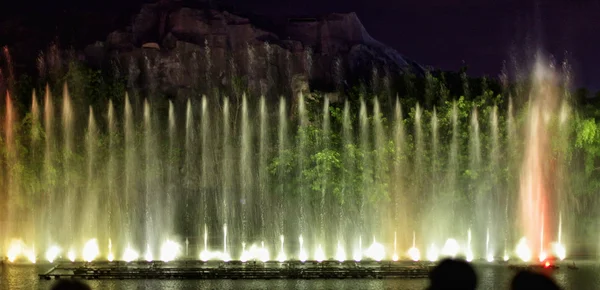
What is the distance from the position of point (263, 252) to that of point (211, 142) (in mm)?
8327

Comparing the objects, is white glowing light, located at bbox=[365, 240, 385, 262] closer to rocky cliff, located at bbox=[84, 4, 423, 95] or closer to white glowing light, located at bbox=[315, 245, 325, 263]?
white glowing light, located at bbox=[315, 245, 325, 263]

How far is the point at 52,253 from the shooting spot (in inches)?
1099

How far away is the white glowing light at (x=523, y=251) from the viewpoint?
27456 mm

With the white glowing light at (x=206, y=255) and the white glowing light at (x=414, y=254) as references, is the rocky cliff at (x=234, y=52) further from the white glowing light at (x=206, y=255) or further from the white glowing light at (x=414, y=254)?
the white glowing light at (x=414, y=254)

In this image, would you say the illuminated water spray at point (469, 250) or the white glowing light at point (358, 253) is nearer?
the illuminated water spray at point (469, 250)

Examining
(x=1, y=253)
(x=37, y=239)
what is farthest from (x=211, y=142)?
(x=1, y=253)

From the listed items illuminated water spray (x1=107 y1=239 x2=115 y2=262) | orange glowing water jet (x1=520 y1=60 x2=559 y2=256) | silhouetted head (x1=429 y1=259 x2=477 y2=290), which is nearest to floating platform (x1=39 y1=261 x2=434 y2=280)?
illuminated water spray (x1=107 y1=239 x2=115 y2=262)

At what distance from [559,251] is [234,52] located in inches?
1004

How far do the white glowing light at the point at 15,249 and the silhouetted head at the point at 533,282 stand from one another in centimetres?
2471

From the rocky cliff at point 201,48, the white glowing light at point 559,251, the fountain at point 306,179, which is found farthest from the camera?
the rocky cliff at point 201,48

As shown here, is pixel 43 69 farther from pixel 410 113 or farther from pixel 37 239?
pixel 410 113

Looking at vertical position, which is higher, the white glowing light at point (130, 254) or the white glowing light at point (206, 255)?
the white glowing light at point (130, 254)

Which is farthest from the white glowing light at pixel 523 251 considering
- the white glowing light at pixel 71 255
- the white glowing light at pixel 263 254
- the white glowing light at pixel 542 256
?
the white glowing light at pixel 71 255

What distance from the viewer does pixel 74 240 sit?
32219 millimetres
